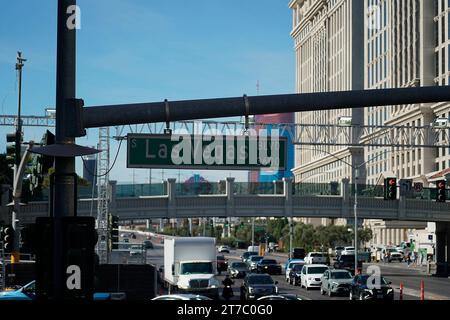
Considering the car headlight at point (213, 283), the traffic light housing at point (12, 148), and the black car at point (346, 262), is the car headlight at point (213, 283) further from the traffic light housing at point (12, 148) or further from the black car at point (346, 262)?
the black car at point (346, 262)

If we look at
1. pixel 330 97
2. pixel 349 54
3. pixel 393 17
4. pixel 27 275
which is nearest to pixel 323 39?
pixel 349 54

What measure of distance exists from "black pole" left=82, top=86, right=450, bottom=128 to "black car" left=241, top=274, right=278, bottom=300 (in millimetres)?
27168

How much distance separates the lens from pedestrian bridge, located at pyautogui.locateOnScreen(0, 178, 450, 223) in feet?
226

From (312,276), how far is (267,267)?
18.7 m

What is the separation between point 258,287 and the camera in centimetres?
4150

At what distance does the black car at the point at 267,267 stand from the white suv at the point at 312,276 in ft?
55.1

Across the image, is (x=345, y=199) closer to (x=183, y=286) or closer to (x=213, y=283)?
(x=213, y=283)

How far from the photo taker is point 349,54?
146 m

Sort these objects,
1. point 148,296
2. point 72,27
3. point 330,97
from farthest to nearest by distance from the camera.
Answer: point 148,296, point 330,97, point 72,27

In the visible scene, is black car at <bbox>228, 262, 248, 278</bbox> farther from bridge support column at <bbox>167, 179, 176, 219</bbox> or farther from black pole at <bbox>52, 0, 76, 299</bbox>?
black pole at <bbox>52, 0, 76, 299</bbox>

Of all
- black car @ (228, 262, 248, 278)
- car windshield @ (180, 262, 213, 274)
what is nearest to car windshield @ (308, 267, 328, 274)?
car windshield @ (180, 262, 213, 274)

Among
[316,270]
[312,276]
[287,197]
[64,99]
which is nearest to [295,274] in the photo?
[316,270]
